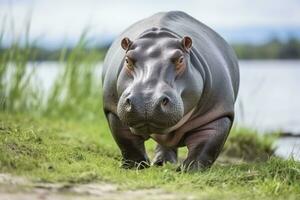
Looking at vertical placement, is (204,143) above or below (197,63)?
below

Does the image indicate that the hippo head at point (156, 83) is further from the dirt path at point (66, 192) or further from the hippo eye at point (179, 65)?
the dirt path at point (66, 192)

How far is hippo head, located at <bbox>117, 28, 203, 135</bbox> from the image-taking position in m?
4.96

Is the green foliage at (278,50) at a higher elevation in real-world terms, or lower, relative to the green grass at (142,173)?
lower

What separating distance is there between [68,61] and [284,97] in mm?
8409

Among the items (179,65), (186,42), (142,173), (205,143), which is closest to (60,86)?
(205,143)

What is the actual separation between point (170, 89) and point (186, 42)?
0.63 m

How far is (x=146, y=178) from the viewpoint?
5012 mm

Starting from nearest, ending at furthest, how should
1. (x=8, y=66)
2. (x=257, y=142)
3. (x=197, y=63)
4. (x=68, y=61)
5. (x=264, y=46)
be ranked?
(x=197, y=63) → (x=257, y=142) → (x=8, y=66) → (x=68, y=61) → (x=264, y=46)

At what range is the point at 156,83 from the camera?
16.6ft

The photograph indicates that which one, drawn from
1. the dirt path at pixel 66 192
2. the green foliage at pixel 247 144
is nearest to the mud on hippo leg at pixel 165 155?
the green foliage at pixel 247 144

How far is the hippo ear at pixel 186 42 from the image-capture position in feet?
18.2

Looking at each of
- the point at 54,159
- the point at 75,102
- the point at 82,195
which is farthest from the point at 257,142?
the point at 82,195

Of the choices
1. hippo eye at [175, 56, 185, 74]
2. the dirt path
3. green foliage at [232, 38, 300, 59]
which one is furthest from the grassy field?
green foliage at [232, 38, 300, 59]

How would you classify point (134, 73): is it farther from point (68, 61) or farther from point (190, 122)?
point (68, 61)
